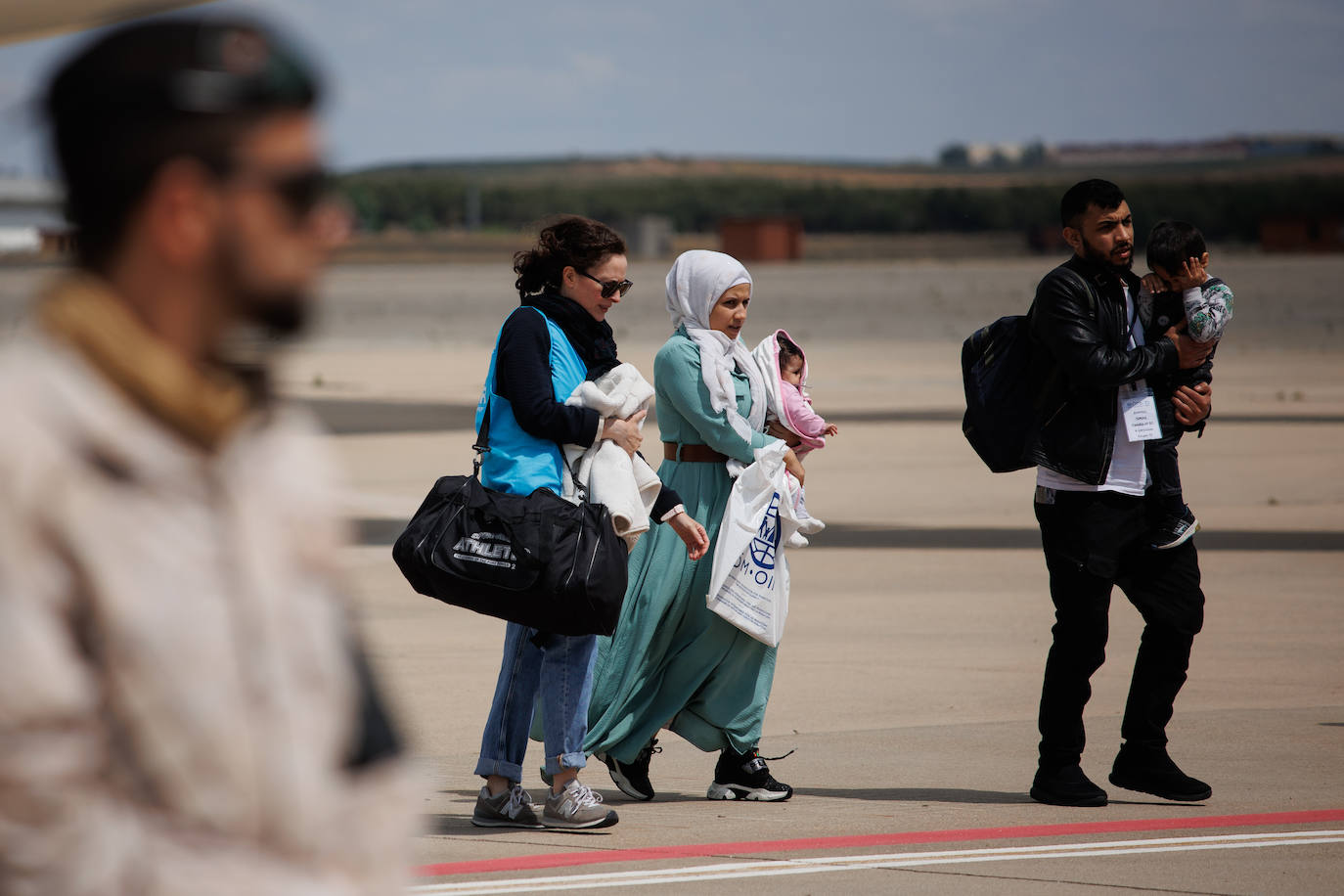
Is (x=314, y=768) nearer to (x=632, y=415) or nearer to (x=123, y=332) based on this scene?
(x=123, y=332)

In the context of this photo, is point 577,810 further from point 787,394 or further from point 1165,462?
point 1165,462

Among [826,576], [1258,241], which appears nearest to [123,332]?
[826,576]

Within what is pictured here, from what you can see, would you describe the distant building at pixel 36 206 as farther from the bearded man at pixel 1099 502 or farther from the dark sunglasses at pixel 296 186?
the bearded man at pixel 1099 502

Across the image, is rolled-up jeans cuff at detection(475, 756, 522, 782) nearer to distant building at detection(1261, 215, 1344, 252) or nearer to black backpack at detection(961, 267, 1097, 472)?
black backpack at detection(961, 267, 1097, 472)

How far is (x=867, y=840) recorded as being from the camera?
5504mm

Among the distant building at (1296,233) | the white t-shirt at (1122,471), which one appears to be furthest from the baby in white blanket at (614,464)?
the distant building at (1296,233)

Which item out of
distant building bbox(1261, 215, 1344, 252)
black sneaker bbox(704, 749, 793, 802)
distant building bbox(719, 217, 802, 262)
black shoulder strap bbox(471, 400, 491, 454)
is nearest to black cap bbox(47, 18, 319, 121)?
black shoulder strap bbox(471, 400, 491, 454)

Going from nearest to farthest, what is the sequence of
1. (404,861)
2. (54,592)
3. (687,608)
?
(54,592), (404,861), (687,608)

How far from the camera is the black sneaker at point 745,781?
20.1 ft

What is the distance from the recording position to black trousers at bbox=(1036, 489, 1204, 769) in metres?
5.95

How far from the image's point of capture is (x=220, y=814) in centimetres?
153

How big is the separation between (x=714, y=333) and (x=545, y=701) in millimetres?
1519

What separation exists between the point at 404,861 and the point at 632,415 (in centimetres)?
407

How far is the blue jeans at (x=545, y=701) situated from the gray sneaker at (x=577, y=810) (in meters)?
0.08
